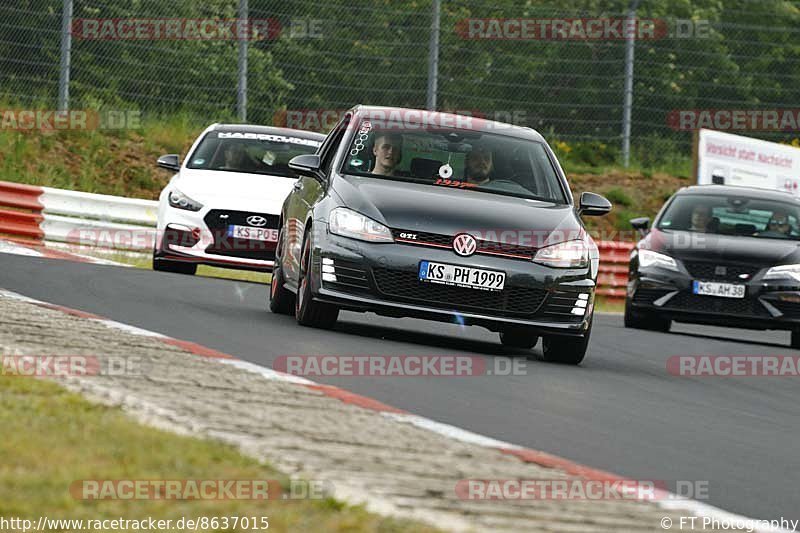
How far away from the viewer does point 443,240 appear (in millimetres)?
10531

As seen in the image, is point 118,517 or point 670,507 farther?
point 670,507

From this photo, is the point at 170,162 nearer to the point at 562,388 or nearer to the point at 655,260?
the point at 655,260

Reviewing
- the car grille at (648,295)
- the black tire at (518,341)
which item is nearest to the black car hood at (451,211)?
the black tire at (518,341)

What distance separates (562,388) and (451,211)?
66.7 inches

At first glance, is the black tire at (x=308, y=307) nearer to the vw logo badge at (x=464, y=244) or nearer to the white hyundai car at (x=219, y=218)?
the vw logo badge at (x=464, y=244)

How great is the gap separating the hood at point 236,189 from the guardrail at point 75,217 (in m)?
3.41

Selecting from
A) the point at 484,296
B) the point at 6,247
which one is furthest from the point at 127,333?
the point at 6,247

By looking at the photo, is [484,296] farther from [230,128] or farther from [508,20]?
[508,20]

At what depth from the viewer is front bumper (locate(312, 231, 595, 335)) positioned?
10539mm

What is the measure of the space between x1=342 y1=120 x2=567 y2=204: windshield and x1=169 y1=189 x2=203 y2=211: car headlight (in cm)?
512

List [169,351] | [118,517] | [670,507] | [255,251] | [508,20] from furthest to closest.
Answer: [508,20] → [255,251] → [169,351] → [670,507] → [118,517]

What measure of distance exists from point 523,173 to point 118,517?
753 cm

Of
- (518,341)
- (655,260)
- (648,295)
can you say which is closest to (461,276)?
(518,341)

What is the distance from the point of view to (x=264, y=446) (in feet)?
18.5
